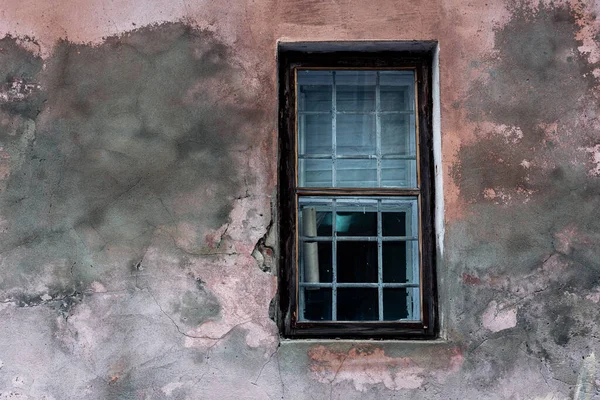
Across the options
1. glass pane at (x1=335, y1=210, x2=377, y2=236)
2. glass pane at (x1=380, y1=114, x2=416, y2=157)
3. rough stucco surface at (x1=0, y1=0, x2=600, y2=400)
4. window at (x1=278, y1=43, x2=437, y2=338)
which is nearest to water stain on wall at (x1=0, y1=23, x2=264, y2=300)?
rough stucco surface at (x1=0, y1=0, x2=600, y2=400)

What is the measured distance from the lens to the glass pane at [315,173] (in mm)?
4160

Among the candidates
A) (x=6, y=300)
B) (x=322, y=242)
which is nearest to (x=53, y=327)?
(x=6, y=300)

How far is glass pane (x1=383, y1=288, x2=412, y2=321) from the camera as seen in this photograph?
4.09 m

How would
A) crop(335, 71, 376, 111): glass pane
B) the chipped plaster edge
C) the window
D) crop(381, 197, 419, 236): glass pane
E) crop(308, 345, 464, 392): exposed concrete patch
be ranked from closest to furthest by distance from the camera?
crop(308, 345, 464, 392): exposed concrete patch
the chipped plaster edge
the window
crop(381, 197, 419, 236): glass pane
crop(335, 71, 376, 111): glass pane

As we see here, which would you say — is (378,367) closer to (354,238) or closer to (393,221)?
(354,238)

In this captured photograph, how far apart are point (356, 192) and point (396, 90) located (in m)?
0.67

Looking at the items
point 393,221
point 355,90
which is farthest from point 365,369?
point 355,90

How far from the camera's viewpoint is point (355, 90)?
425 centimetres

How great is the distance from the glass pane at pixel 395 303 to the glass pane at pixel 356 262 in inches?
4.8

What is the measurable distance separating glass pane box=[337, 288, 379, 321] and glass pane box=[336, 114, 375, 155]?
83 cm

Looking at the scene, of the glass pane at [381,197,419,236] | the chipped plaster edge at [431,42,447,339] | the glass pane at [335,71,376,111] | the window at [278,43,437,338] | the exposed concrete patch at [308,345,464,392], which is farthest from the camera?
the glass pane at [335,71,376,111]

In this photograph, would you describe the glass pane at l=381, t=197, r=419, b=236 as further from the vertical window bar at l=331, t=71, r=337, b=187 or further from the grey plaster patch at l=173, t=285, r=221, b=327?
the grey plaster patch at l=173, t=285, r=221, b=327

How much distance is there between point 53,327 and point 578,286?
2.85 m

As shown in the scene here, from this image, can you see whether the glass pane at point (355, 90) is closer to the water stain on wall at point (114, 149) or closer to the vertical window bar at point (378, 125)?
the vertical window bar at point (378, 125)
